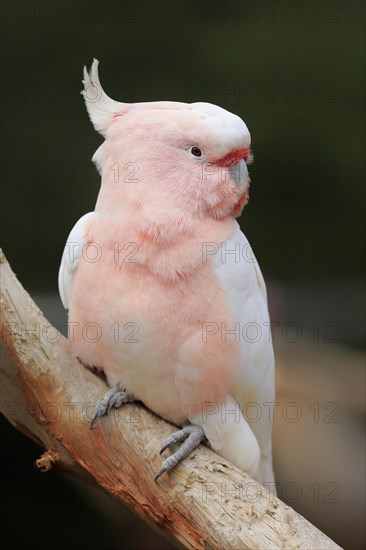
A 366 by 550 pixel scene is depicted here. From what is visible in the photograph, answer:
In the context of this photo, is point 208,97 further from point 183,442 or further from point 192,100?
point 183,442

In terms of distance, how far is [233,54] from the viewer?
10.2 feet

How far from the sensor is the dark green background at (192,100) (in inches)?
118

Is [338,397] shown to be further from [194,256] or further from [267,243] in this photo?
[194,256]

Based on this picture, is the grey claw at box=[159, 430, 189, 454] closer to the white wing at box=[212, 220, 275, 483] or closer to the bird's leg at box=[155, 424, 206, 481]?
the bird's leg at box=[155, 424, 206, 481]

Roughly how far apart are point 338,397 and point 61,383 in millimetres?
1652

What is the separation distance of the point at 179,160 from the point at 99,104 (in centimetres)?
26

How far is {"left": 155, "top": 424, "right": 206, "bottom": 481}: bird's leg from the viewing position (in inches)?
64.1

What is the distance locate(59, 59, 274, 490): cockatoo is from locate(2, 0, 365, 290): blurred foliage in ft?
4.59

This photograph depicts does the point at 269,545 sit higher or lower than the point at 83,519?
higher

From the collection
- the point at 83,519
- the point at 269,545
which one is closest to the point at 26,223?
the point at 83,519

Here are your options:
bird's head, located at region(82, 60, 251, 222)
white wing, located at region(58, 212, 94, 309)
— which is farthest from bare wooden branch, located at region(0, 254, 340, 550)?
→ bird's head, located at region(82, 60, 251, 222)

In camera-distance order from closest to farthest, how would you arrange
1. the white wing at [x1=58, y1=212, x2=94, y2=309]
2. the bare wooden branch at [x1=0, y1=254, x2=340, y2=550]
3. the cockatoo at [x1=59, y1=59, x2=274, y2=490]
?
the bare wooden branch at [x1=0, y1=254, x2=340, y2=550] < the cockatoo at [x1=59, y1=59, x2=274, y2=490] < the white wing at [x1=58, y1=212, x2=94, y2=309]

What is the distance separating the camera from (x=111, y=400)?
1727 mm

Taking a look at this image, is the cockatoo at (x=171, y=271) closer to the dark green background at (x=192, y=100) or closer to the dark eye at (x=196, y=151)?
the dark eye at (x=196, y=151)
